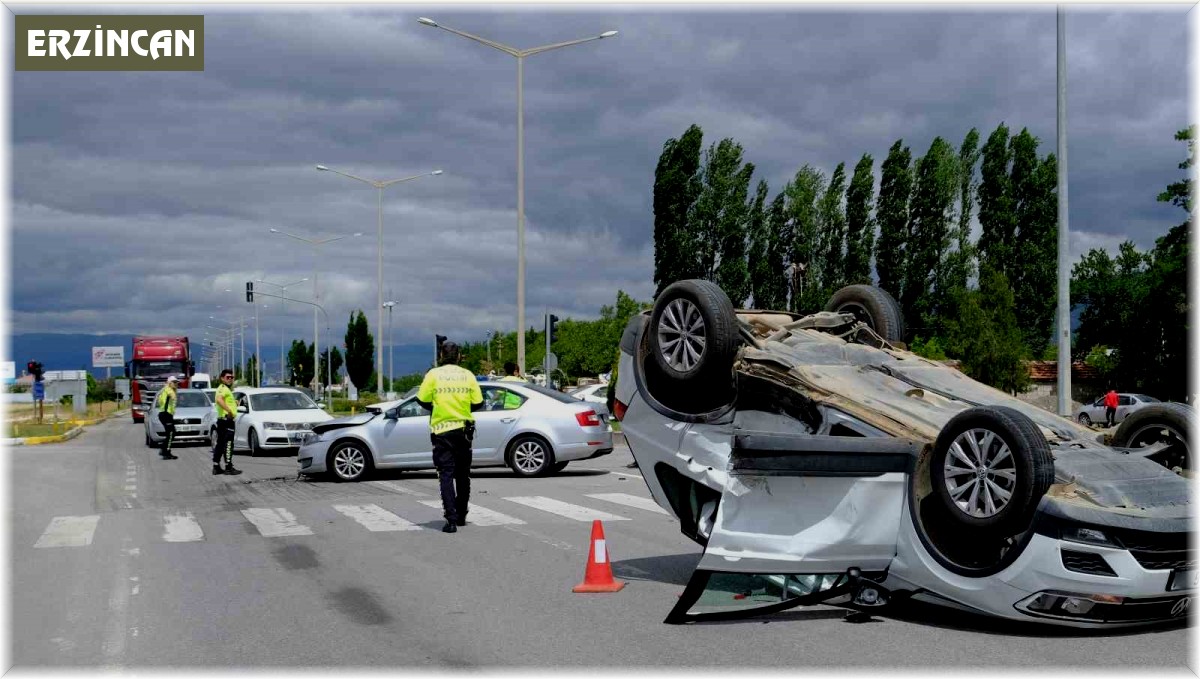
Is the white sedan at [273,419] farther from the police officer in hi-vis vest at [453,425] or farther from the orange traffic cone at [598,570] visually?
the orange traffic cone at [598,570]

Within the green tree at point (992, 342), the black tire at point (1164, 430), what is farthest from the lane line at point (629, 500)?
the green tree at point (992, 342)

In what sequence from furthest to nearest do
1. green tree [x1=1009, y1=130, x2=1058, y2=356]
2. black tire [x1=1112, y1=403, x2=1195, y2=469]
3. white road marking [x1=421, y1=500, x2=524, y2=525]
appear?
green tree [x1=1009, y1=130, x2=1058, y2=356]
white road marking [x1=421, y1=500, x2=524, y2=525]
black tire [x1=1112, y1=403, x2=1195, y2=469]

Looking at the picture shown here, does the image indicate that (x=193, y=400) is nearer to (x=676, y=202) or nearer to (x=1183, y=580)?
(x=676, y=202)

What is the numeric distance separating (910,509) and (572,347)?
94.8m

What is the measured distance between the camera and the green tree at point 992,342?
43.9 metres

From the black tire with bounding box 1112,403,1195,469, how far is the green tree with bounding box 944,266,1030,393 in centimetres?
3673

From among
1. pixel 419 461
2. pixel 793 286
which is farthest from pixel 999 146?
pixel 419 461

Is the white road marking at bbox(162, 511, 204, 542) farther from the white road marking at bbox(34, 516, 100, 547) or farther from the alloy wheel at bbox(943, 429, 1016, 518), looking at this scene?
the alloy wheel at bbox(943, 429, 1016, 518)

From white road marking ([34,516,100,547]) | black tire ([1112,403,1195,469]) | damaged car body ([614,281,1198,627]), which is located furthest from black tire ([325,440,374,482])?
black tire ([1112,403,1195,469])

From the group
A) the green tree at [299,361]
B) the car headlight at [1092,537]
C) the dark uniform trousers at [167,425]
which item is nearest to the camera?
the car headlight at [1092,537]

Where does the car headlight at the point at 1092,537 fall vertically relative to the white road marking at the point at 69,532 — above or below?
above

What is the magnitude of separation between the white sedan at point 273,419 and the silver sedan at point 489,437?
19.3ft

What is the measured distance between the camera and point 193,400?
102 ft

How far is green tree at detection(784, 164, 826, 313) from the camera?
52.6 metres
